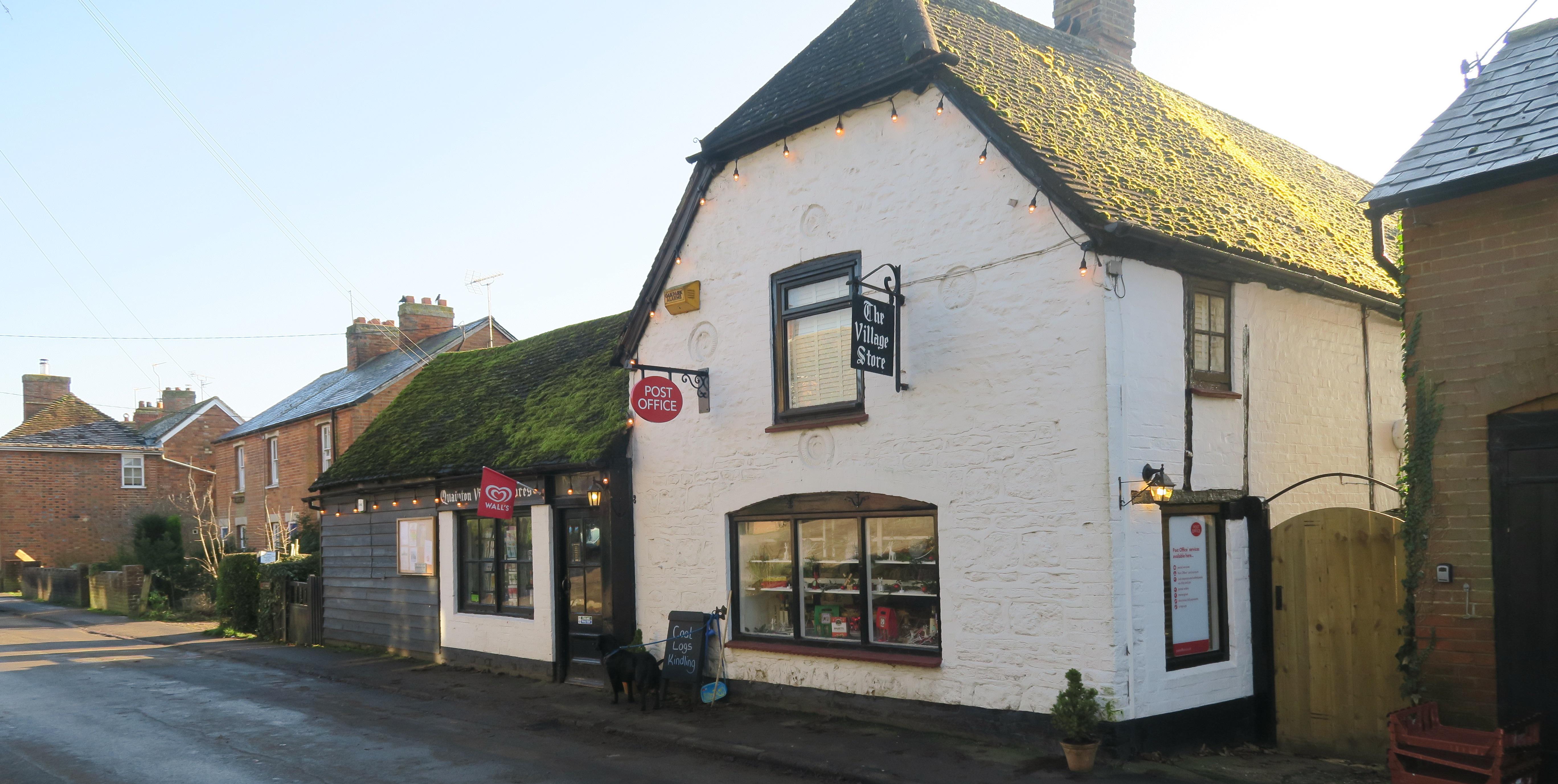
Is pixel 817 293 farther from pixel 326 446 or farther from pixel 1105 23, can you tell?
pixel 326 446

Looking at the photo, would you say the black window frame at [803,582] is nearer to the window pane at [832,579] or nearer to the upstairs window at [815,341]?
the window pane at [832,579]

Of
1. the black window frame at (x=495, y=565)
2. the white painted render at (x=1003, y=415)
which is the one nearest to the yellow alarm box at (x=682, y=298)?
the white painted render at (x=1003, y=415)

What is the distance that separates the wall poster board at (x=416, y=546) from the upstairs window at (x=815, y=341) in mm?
7665

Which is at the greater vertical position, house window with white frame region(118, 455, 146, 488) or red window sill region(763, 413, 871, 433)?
red window sill region(763, 413, 871, 433)

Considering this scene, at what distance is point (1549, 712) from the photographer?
7480mm

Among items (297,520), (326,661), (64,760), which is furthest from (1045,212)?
(297,520)

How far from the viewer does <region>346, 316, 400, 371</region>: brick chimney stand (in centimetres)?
3262

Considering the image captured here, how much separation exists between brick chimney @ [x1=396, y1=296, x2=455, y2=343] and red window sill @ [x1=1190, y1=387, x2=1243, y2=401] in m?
25.2

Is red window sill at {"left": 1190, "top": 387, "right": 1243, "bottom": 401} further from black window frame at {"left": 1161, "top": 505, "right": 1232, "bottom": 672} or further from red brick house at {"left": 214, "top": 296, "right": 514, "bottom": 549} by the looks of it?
red brick house at {"left": 214, "top": 296, "right": 514, "bottom": 549}

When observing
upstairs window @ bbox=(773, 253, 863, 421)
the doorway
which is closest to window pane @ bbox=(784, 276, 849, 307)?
upstairs window @ bbox=(773, 253, 863, 421)

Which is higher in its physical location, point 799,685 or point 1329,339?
point 1329,339

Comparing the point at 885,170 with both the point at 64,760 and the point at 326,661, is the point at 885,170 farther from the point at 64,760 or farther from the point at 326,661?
the point at 326,661

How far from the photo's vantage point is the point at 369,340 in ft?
108

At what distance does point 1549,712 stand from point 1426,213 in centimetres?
366
